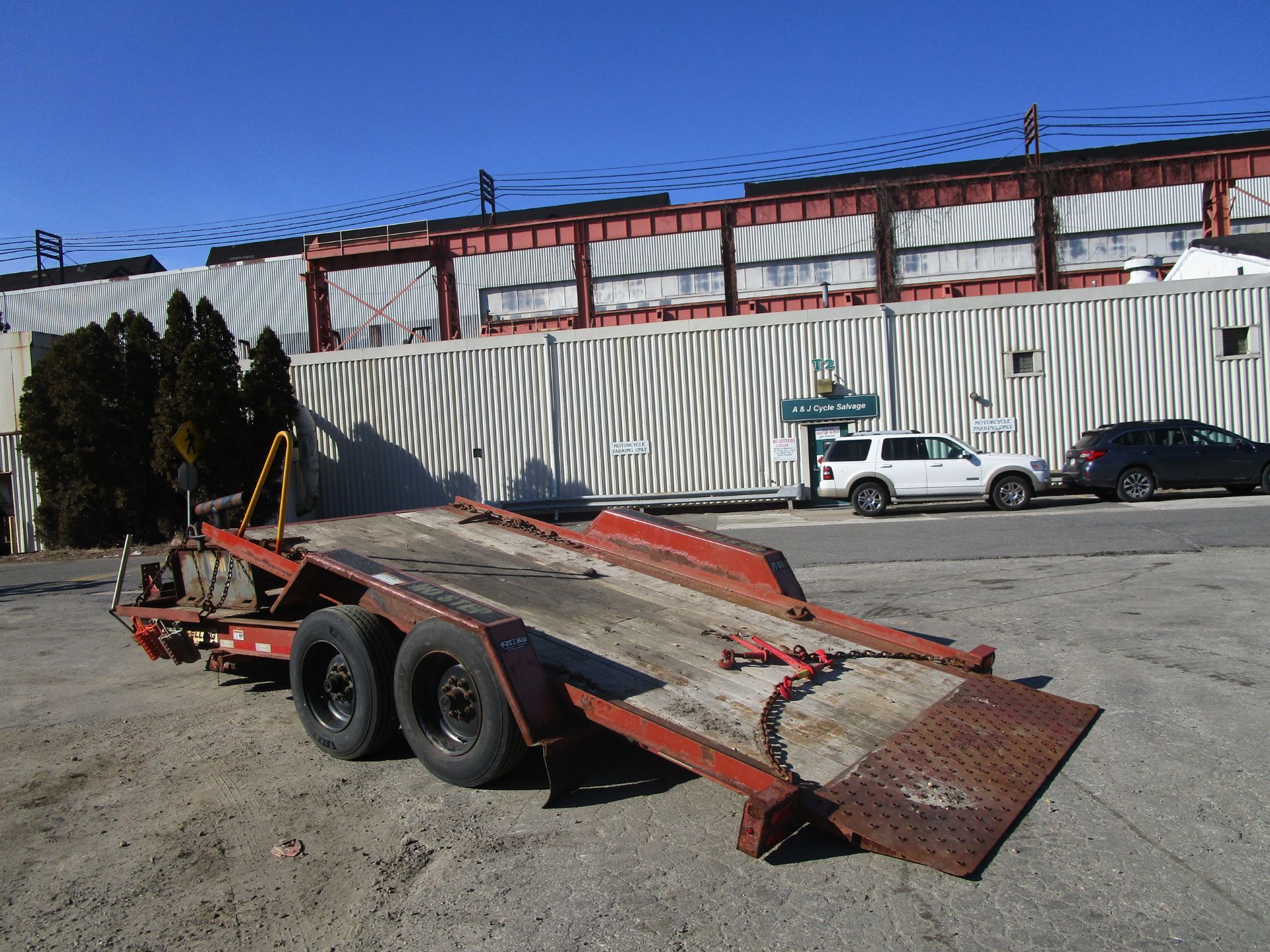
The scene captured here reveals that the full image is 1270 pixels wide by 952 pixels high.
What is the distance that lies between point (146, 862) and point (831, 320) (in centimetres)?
2170

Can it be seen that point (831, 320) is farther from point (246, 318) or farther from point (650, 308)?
point (246, 318)

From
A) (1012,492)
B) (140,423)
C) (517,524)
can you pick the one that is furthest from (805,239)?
(517,524)

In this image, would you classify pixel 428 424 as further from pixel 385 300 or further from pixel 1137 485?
pixel 385 300

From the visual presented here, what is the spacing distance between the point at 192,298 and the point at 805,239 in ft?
108

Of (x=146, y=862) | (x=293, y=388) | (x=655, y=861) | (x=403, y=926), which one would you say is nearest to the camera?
(x=403, y=926)

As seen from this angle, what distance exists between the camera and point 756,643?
17.2 feet

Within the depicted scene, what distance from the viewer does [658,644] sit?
17.1 feet

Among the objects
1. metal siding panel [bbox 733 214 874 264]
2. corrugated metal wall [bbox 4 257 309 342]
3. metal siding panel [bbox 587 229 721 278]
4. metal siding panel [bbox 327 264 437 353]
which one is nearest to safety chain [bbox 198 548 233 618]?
metal siding panel [bbox 733 214 874 264]

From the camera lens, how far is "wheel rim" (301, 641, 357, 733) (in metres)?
5.35

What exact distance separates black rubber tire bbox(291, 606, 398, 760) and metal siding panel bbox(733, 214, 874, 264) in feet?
116

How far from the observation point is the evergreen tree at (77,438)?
2164cm

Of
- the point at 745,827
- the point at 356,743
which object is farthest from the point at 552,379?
the point at 745,827

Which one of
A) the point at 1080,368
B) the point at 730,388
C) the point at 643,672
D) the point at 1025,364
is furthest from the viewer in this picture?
the point at 730,388

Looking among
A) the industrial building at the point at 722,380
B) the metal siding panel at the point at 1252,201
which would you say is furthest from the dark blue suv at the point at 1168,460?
the metal siding panel at the point at 1252,201
